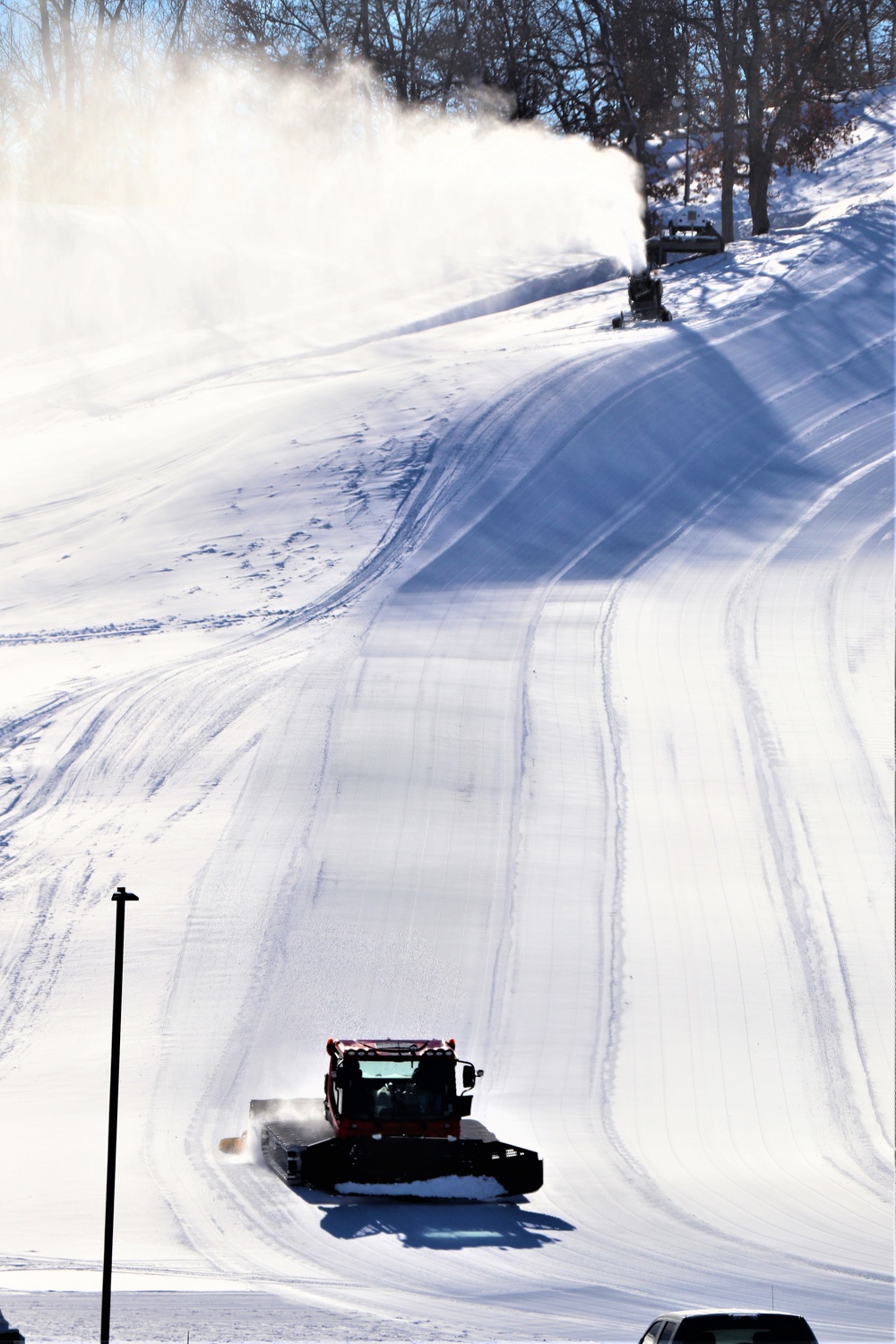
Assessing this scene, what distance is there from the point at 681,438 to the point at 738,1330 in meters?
23.7

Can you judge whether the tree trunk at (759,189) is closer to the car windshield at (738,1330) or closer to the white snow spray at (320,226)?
the white snow spray at (320,226)

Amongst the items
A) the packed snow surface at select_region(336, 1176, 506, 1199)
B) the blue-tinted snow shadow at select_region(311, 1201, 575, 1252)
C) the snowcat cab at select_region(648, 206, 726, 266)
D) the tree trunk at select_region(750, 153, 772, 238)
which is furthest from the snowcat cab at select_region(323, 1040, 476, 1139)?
the tree trunk at select_region(750, 153, 772, 238)

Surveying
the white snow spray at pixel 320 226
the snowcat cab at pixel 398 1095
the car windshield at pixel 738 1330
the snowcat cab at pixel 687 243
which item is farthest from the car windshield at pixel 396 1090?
the white snow spray at pixel 320 226

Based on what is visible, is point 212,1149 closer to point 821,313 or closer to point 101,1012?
→ point 101,1012

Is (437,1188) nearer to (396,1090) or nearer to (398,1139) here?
(398,1139)

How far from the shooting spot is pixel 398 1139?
35.7 feet

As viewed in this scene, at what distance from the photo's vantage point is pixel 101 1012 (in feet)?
46.3

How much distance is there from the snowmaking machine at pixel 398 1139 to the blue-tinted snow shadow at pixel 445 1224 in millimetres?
115

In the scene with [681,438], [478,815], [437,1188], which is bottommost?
[437,1188]

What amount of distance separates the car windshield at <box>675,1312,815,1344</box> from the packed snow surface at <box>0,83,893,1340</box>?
2732 millimetres

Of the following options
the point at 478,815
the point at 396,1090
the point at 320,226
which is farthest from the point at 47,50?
the point at 396,1090

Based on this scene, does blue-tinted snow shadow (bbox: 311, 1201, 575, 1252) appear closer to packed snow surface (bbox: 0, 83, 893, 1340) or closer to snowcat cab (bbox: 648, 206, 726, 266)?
packed snow surface (bbox: 0, 83, 893, 1340)

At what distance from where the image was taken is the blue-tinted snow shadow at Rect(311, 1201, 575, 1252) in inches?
394

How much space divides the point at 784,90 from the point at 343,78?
16.5 metres
